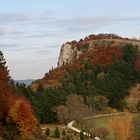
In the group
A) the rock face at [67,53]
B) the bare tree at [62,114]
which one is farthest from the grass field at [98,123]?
the rock face at [67,53]

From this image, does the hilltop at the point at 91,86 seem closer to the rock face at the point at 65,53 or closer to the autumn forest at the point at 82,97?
Result: the autumn forest at the point at 82,97

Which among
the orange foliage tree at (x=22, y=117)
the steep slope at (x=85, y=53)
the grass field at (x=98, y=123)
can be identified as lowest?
the grass field at (x=98, y=123)

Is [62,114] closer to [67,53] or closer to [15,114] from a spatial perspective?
[15,114]

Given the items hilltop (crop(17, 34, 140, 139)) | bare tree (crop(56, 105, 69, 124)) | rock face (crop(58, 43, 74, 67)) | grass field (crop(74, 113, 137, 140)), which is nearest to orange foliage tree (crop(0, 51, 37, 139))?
grass field (crop(74, 113, 137, 140))

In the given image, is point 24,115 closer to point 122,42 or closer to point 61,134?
point 61,134

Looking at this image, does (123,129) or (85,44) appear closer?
(123,129)

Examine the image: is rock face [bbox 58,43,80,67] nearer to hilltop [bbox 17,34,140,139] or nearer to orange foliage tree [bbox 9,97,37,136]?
hilltop [bbox 17,34,140,139]

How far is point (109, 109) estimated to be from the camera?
98688 mm

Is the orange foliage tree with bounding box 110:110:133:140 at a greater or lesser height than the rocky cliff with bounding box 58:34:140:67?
lesser

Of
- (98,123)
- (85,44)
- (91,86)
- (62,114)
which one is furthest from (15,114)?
(85,44)

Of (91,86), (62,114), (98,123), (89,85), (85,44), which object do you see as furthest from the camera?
(85,44)

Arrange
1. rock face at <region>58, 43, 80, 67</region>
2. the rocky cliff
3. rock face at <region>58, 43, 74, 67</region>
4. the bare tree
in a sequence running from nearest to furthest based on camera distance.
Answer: the bare tree → the rocky cliff → rock face at <region>58, 43, 80, 67</region> → rock face at <region>58, 43, 74, 67</region>

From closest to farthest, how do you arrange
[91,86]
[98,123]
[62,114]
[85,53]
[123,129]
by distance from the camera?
[123,129], [98,123], [62,114], [91,86], [85,53]

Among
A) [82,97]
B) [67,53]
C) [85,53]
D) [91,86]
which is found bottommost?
[82,97]
